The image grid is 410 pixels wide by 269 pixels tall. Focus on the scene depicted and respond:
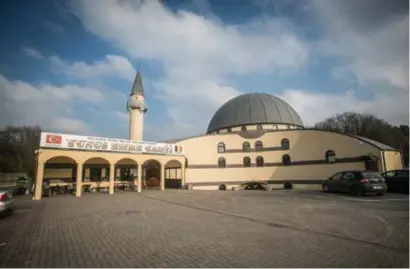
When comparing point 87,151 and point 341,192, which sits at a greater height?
point 87,151

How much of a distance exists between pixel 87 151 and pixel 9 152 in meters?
41.3

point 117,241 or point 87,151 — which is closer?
point 117,241

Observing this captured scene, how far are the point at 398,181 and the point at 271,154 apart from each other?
1758 centimetres

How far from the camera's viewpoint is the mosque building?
85.2 ft

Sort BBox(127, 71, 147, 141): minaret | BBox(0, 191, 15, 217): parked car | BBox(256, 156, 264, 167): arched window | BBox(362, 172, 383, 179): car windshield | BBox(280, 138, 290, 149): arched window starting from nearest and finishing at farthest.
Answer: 1. BBox(0, 191, 15, 217): parked car
2. BBox(362, 172, 383, 179): car windshield
3. BBox(280, 138, 290, 149): arched window
4. BBox(256, 156, 264, 167): arched window
5. BBox(127, 71, 147, 141): minaret

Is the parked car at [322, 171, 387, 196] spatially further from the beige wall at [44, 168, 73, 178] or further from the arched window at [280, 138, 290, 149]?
the beige wall at [44, 168, 73, 178]

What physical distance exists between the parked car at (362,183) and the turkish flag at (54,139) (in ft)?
73.0

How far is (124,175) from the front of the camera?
37094 mm

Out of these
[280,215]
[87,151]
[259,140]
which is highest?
[259,140]

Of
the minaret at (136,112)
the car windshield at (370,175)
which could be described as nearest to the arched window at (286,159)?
the car windshield at (370,175)

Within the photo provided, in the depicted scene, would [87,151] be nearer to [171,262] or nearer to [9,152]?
[171,262]

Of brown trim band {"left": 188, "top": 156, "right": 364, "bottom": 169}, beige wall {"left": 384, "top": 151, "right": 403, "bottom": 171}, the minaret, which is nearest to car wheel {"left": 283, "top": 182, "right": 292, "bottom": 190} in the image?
brown trim band {"left": 188, "top": 156, "right": 364, "bottom": 169}

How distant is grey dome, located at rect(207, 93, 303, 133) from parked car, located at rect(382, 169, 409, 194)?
2194 cm

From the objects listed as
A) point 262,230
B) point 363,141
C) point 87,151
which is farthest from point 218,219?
point 363,141
